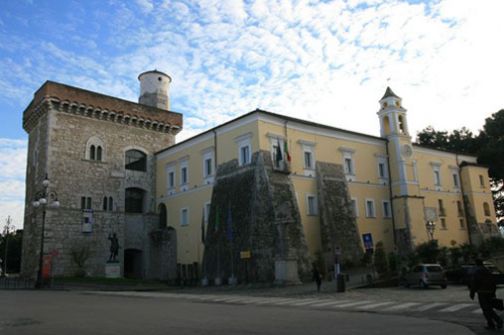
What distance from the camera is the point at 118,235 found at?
38.1 meters

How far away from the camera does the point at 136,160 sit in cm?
4175

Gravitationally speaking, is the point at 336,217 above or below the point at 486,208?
below

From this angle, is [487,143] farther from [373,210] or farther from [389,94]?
[373,210]

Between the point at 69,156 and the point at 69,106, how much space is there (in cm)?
407

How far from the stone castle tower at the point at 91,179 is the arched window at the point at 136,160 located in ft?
0.29

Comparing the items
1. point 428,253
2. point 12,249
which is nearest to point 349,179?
point 428,253

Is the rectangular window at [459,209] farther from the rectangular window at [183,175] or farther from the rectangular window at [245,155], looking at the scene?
the rectangular window at [183,175]

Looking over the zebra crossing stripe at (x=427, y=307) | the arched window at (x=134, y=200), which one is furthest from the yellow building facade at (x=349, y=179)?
the zebra crossing stripe at (x=427, y=307)

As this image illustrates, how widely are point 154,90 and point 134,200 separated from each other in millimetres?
11098

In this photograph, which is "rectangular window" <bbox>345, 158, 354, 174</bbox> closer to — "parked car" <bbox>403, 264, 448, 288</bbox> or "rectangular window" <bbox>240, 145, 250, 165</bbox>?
"rectangular window" <bbox>240, 145, 250, 165</bbox>

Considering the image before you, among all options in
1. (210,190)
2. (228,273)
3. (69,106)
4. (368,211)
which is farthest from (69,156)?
(368,211)

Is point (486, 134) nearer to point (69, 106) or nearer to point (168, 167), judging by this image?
point (168, 167)

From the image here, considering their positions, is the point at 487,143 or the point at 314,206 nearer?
the point at 314,206

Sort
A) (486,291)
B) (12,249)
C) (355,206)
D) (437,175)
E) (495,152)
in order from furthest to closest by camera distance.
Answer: (12,249) → (495,152) → (437,175) → (355,206) → (486,291)
